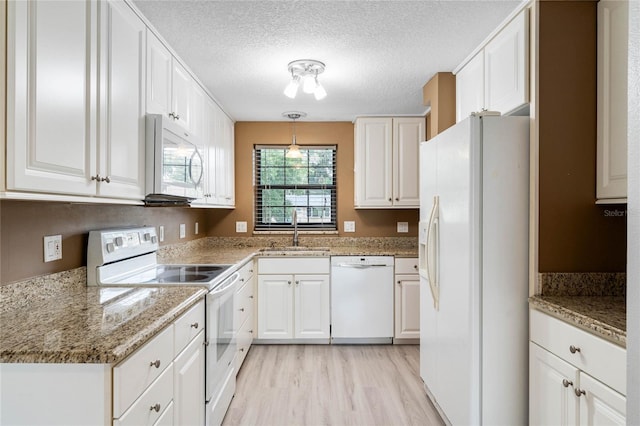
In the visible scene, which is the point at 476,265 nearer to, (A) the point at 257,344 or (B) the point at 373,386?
(B) the point at 373,386

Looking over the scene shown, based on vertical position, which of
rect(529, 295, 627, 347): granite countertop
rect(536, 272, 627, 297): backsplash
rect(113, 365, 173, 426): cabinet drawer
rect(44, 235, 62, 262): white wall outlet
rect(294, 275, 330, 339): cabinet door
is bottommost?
rect(294, 275, 330, 339): cabinet door

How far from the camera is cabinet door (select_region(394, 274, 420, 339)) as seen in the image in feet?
11.5

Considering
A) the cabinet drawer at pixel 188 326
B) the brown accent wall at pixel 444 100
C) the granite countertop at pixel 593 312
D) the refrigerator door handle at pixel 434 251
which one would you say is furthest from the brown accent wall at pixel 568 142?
the cabinet drawer at pixel 188 326

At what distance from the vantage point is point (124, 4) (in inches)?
66.3

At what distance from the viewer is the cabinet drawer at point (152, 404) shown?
1113 mm

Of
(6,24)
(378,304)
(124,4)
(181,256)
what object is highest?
(124,4)

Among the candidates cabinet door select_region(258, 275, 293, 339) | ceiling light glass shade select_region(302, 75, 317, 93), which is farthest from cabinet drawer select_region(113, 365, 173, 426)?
cabinet door select_region(258, 275, 293, 339)

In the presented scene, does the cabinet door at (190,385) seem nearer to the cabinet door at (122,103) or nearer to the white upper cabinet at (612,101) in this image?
the cabinet door at (122,103)

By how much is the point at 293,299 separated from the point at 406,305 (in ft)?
3.61

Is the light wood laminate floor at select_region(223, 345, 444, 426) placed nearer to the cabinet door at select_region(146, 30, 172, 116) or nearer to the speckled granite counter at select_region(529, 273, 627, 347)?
the speckled granite counter at select_region(529, 273, 627, 347)

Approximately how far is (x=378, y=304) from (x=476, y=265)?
1842 millimetres

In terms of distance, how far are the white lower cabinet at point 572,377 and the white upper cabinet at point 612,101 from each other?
0.69 m

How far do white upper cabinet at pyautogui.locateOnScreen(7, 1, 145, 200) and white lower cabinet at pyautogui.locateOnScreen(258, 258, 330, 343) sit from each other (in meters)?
1.85

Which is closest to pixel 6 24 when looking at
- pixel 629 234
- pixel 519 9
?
pixel 629 234
